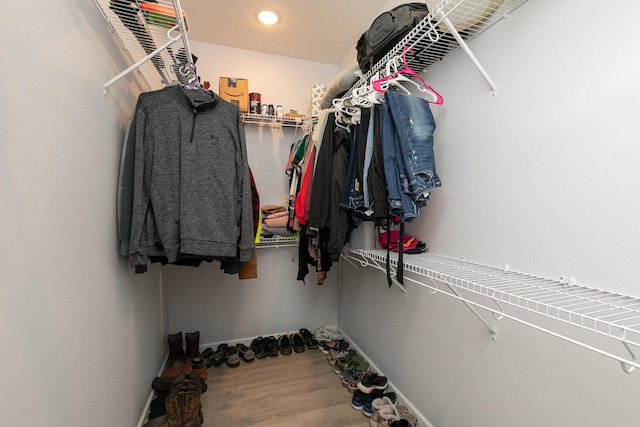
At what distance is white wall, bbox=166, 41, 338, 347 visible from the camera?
7.63ft

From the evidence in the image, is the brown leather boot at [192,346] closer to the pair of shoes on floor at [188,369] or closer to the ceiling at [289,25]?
the pair of shoes on floor at [188,369]

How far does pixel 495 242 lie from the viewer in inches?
45.7

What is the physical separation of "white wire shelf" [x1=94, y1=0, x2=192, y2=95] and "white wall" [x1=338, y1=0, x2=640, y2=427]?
48.4 inches

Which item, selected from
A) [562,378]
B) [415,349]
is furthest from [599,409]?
[415,349]

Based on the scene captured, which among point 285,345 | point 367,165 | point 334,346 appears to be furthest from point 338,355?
point 367,165

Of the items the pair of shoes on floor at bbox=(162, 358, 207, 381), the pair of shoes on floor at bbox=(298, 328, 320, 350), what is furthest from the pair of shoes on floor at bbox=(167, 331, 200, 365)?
the pair of shoes on floor at bbox=(298, 328, 320, 350)

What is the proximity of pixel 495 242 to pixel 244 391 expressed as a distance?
5.60 ft

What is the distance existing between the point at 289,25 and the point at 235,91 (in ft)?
1.99

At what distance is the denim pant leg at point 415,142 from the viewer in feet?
3.81

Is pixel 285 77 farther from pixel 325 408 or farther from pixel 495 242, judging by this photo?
pixel 325 408

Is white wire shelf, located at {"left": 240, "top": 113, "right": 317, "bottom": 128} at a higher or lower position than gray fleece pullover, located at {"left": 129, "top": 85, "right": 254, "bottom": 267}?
higher

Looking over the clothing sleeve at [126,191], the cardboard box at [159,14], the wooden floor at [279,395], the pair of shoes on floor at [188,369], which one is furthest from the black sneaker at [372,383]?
the cardboard box at [159,14]

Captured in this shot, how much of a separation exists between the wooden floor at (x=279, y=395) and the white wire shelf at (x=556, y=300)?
1050 millimetres

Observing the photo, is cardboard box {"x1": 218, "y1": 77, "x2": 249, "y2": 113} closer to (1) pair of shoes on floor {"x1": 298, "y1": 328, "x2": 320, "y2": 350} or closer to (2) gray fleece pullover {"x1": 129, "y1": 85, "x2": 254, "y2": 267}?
(2) gray fleece pullover {"x1": 129, "y1": 85, "x2": 254, "y2": 267}
